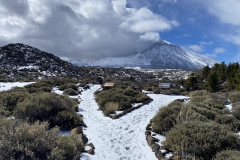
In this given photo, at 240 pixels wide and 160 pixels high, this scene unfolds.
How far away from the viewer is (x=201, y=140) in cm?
418

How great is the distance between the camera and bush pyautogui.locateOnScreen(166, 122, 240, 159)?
400 cm

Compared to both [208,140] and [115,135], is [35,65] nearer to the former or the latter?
[115,135]

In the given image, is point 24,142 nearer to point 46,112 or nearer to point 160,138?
point 46,112

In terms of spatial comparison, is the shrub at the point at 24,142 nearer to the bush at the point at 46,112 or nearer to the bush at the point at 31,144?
the bush at the point at 31,144

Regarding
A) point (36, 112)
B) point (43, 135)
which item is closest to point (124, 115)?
point (36, 112)

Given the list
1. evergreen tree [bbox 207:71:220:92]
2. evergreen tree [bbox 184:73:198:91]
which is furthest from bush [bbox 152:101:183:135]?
evergreen tree [bbox 184:73:198:91]

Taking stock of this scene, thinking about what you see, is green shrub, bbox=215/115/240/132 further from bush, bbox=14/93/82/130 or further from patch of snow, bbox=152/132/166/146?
bush, bbox=14/93/82/130

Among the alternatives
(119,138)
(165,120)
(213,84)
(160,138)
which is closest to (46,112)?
(119,138)

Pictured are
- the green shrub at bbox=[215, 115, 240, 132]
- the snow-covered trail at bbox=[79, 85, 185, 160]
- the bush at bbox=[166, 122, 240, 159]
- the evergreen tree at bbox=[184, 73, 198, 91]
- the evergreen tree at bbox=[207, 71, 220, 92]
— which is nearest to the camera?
the bush at bbox=[166, 122, 240, 159]

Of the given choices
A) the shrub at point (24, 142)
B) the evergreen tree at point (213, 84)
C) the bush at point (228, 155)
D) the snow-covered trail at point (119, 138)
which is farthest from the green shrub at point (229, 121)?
the evergreen tree at point (213, 84)

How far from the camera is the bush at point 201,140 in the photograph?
4.00 m

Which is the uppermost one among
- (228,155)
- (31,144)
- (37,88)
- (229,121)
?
(31,144)

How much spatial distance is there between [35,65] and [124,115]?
35.6m

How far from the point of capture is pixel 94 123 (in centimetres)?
777
